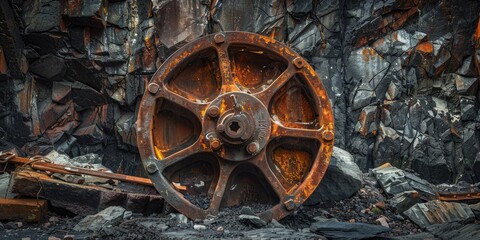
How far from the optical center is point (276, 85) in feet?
13.4

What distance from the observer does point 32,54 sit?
9.48 meters

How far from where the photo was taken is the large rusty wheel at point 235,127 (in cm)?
388

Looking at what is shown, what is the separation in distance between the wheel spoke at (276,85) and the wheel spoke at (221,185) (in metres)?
0.64

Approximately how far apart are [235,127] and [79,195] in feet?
5.07

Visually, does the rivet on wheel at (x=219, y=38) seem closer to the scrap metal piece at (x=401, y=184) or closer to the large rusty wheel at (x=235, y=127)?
the large rusty wheel at (x=235, y=127)

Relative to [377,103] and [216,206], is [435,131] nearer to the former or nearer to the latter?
[377,103]

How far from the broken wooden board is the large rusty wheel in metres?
0.37

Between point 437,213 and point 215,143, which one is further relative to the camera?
point 437,213

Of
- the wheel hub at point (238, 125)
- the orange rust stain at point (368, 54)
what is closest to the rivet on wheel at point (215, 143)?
the wheel hub at point (238, 125)

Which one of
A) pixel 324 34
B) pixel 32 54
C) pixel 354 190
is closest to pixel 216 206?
pixel 354 190

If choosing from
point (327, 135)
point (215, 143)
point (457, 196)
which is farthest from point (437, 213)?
point (215, 143)

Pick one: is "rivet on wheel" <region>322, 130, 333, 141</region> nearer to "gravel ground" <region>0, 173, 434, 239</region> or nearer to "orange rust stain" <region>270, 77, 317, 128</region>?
"orange rust stain" <region>270, 77, 317, 128</region>

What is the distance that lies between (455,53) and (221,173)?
1083 cm

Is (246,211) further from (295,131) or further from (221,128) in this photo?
(295,131)
